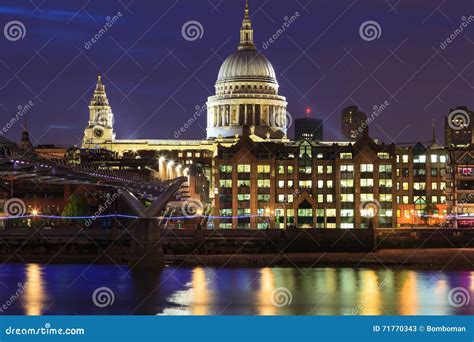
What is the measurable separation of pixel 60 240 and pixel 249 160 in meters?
29.8

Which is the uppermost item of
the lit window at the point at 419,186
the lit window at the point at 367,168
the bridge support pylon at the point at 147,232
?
the lit window at the point at 419,186

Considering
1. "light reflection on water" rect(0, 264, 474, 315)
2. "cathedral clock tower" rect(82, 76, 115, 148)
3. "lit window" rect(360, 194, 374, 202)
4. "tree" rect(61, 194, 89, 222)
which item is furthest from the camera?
"cathedral clock tower" rect(82, 76, 115, 148)

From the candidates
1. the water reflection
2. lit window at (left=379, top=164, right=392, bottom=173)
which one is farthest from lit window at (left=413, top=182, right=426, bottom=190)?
the water reflection

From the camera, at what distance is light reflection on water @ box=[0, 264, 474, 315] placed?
4762 cm

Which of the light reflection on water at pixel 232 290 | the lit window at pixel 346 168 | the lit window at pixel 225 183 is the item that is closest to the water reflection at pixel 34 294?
the light reflection on water at pixel 232 290

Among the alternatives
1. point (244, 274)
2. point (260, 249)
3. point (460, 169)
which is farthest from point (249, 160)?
point (244, 274)

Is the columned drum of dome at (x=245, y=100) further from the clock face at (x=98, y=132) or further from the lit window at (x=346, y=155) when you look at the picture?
the lit window at (x=346, y=155)

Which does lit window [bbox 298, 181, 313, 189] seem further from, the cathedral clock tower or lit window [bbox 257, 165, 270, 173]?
the cathedral clock tower

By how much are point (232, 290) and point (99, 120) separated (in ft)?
318

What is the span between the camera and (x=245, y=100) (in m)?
148

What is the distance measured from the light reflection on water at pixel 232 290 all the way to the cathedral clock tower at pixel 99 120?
82.4 metres

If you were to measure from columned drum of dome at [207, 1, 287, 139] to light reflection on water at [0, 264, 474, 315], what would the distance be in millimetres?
84166

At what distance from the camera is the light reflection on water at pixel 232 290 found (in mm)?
47625

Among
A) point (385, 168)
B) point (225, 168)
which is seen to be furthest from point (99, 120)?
point (385, 168)
